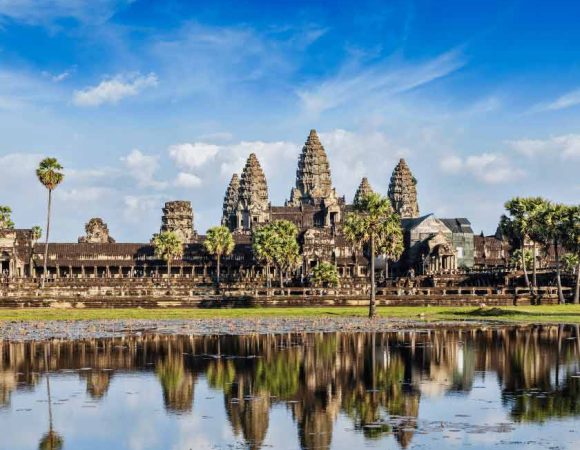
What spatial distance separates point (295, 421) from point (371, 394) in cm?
513

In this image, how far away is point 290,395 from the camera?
31.4 meters

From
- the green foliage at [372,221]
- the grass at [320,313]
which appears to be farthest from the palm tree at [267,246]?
the green foliage at [372,221]

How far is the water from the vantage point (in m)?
24.7

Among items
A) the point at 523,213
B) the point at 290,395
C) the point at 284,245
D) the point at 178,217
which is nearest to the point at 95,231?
the point at 178,217

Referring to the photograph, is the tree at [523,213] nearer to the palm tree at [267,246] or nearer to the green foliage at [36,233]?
the palm tree at [267,246]

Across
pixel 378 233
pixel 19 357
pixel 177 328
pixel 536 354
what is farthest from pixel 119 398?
pixel 378 233

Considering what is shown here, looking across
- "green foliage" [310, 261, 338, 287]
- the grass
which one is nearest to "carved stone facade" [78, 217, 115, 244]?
"green foliage" [310, 261, 338, 287]

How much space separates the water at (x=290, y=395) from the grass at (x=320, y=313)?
21.7 m

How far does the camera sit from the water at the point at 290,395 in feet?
80.9

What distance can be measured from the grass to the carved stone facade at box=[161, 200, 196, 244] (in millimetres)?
95346

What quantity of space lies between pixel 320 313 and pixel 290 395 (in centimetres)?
4604

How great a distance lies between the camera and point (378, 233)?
3031 inches

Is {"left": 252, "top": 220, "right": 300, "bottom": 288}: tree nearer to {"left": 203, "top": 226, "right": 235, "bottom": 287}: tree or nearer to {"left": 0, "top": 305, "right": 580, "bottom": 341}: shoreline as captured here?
{"left": 203, "top": 226, "right": 235, "bottom": 287}: tree

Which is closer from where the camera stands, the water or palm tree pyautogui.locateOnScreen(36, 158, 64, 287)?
the water
